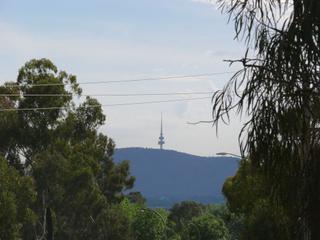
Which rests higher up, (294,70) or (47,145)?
(47,145)

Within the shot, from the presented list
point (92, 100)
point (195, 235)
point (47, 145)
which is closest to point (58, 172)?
point (47, 145)

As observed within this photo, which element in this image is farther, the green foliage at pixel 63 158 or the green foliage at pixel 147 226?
the green foliage at pixel 147 226

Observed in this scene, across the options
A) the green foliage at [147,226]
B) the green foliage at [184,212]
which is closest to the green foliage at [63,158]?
the green foliage at [147,226]

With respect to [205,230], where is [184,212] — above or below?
above

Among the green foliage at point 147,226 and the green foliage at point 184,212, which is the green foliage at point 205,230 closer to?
the green foliage at point 147,226

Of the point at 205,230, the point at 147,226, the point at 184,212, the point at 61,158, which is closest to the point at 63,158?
the point at 61,158

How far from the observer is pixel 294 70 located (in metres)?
8.73

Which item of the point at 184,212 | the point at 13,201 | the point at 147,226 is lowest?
the point at 13,201

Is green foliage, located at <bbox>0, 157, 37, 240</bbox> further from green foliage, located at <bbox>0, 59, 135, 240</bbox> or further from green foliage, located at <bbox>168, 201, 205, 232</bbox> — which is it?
green foliage, located at <bbox>168, 201, 205, 232</bbox>

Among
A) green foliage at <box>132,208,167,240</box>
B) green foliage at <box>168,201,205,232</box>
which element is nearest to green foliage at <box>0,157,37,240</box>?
green foliage at <box>132,208,167,240</box>

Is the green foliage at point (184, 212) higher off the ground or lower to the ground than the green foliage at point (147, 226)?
higher

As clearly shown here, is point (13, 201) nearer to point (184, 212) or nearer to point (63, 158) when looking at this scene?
point (63, 158)

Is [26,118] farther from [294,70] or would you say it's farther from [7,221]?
[294,70]

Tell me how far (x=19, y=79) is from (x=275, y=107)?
58408mm
